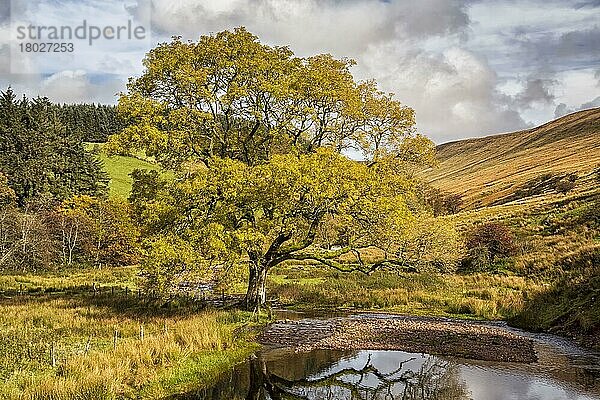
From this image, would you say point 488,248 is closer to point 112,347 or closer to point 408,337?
point 408,337

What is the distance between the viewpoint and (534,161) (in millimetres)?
152625

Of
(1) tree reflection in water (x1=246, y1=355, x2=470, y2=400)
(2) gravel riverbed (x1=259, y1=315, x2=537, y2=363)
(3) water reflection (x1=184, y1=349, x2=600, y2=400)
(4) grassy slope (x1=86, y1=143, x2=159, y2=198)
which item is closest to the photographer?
(3) water reflection (x1=184, y1=349, x2=600, y2=400)

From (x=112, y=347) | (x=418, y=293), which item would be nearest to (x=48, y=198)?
(x=418, y=293)

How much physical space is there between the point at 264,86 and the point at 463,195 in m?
118

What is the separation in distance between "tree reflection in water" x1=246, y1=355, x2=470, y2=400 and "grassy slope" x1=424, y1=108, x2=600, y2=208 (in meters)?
92.4

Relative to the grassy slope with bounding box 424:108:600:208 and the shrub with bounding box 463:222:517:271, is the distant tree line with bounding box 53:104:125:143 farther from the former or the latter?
the shrub with bounding box 463:222:517:271

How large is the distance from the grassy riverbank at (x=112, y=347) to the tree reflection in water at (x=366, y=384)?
2.14m

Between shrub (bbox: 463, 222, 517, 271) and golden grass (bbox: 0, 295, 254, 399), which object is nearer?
golden grass (bbox: 0, 295, 254, 399)

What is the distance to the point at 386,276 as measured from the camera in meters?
48.6

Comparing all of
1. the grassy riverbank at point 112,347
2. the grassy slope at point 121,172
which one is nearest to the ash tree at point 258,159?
the grassy riverbank at point 112,347

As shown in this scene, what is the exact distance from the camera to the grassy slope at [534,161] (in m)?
124

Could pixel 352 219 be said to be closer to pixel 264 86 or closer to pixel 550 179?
pixel 264 86

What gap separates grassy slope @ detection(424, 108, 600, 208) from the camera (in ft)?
406

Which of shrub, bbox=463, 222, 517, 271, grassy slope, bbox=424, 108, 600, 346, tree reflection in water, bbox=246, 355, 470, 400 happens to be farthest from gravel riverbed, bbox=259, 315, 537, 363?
shrub, bbox=463, 222, 517, 271
